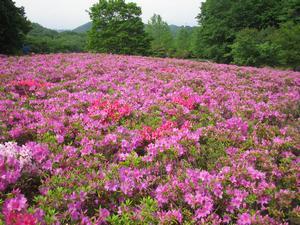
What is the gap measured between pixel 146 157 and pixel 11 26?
2239 cm

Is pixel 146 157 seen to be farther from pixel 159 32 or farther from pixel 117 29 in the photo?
pixel 159 32

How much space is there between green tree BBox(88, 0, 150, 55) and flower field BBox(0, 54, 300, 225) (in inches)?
1205

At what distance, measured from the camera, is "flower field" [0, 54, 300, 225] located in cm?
360

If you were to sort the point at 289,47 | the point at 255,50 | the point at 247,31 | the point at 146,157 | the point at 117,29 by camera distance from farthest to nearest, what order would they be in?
the point at 117,29 → the point at 247,31 → the point at 255,50 → the point at 289,47 → the point at 146,157

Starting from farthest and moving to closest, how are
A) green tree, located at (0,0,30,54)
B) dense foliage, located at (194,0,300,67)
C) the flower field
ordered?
dense foliage, located at (194,0,300,67), green tree, located at (0,0,30,54), the flower field

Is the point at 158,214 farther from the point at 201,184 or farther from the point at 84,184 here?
the point at 84,184

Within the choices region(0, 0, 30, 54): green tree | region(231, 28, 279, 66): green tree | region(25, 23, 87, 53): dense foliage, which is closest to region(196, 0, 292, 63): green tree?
region(231, 28, 279, 66): green tree

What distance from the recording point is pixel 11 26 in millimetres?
22781

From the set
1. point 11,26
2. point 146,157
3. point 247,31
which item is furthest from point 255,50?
point 146,157

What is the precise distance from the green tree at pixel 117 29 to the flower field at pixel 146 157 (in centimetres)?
3060

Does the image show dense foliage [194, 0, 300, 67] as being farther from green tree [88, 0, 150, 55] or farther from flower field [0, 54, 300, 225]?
flower field [0, 54, 300, 225]

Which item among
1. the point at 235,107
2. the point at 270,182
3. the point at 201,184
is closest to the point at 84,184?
the point at 201,184

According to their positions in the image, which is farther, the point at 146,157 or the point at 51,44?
the point at 51,44

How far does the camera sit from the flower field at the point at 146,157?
3598mm
